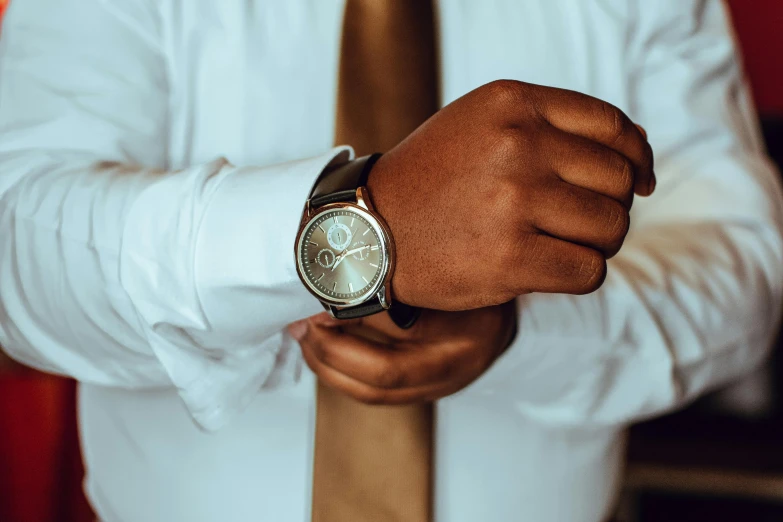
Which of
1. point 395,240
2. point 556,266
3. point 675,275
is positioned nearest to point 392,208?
point 395,240

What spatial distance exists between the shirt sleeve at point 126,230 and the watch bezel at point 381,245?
0.02 meters

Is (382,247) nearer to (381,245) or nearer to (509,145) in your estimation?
(381,245)

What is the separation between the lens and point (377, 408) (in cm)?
75

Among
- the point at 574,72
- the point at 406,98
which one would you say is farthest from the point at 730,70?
the point at 406,98

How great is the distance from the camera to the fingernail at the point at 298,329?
2.21 feet

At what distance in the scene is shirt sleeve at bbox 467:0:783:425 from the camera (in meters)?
0.83

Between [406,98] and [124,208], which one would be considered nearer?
[124,208]

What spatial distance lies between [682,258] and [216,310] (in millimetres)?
638

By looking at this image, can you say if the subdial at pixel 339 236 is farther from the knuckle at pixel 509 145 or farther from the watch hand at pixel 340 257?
the knuckle at pixel 509 145

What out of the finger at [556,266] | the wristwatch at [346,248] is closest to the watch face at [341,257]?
the wristwatch at [346,248]

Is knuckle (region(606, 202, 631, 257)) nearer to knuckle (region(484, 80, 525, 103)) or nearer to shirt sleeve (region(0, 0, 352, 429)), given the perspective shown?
knuckle (region(484, 80, 525, 103))

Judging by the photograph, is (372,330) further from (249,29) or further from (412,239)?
(249,29)

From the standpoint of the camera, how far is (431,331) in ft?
2.19

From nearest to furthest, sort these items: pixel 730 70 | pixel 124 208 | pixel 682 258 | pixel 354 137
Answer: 1. pixel 124 208
2. pixel 354 137
3. pixel 682 258
4. pixel 730 70
